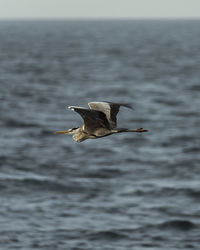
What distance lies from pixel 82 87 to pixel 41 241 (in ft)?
367

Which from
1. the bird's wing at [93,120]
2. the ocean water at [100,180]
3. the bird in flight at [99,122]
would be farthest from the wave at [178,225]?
the bird's wing at [93,120]

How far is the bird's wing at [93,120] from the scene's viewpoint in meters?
14.3

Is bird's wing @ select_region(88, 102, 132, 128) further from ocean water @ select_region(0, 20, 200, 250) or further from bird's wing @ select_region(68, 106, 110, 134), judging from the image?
ocean water @ select_region(0, 20, 200, 250)

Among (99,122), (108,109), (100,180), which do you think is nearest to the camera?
(99,122)

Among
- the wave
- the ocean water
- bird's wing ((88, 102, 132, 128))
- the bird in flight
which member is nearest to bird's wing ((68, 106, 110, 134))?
the bird in flight

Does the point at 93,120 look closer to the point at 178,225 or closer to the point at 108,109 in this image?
the point at 108,109

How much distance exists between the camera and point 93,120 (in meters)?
14.7

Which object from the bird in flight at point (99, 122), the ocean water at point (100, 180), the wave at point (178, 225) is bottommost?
the bird in flight at point (99, 122)

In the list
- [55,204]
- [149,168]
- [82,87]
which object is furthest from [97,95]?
Answer: [55,204]

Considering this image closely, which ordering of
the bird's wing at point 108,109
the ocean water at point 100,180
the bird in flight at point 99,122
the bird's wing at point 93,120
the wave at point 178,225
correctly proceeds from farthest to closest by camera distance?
the wave at point 178,225
the ocean water at point 100,180
the bird's wing at point 108,109
the bird in flight at point 99,122
the bird's wing at point 93,120

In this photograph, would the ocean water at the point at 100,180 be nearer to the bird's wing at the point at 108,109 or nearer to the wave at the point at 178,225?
the wave at the point at 178,225

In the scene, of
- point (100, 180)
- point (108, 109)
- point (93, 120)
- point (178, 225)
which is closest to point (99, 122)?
point (93, 120)

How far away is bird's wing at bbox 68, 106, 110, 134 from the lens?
14305 mm

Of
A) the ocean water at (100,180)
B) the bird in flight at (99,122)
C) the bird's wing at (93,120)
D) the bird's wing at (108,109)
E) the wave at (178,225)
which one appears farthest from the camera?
the wave at (178,225)
